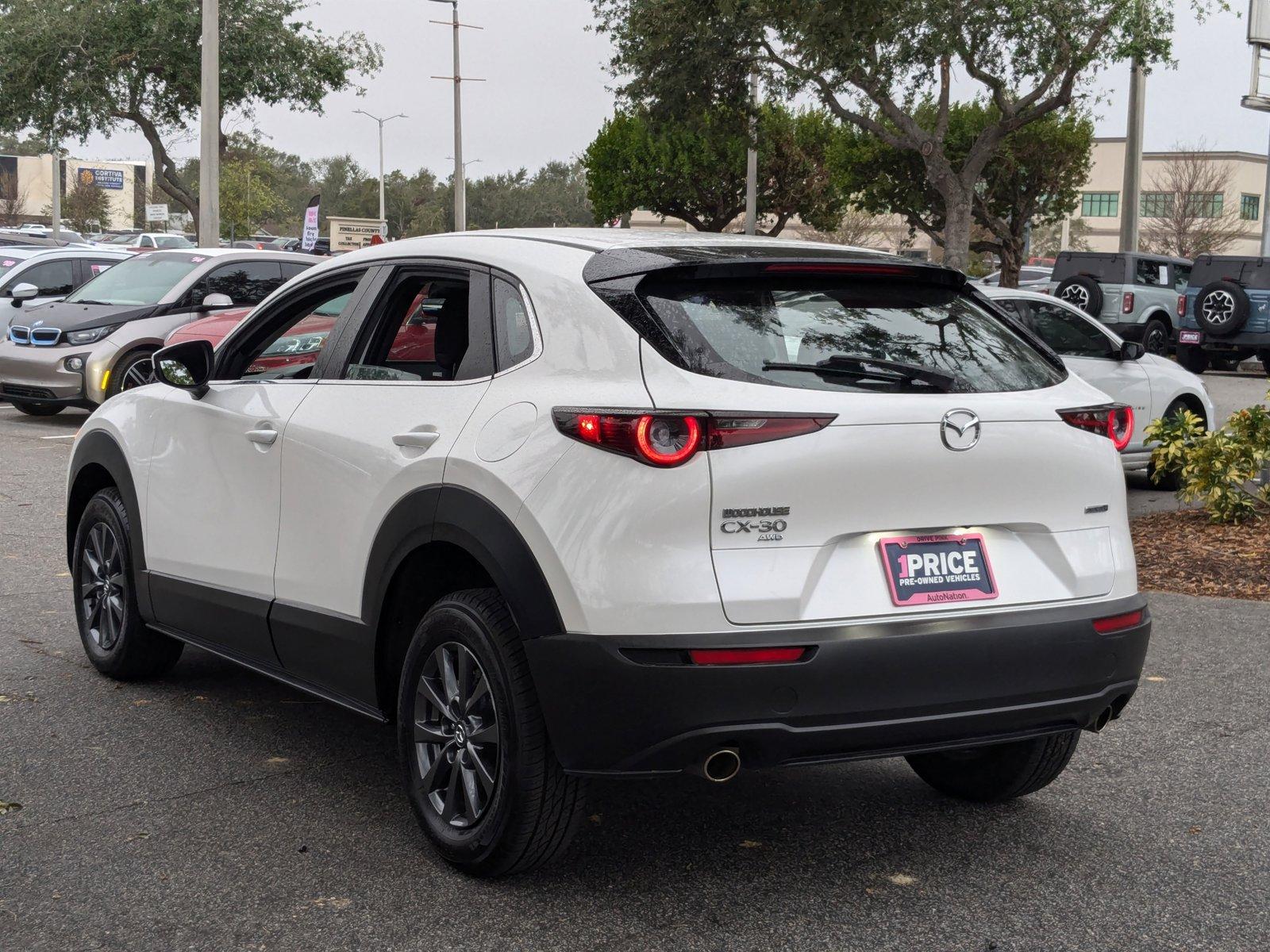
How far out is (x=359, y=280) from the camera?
4.93 meters

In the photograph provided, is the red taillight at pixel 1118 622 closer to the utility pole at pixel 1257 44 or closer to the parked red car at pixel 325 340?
the parked red car at pixel 325 340

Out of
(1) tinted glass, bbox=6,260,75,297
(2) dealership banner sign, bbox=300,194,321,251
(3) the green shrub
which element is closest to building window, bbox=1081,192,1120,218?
(2) dealership banner sign, bbox=300,194,321,251

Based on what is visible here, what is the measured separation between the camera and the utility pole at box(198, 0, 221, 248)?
23.9 metres

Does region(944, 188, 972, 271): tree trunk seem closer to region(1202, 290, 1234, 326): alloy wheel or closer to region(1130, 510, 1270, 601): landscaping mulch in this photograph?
region(1202, 290, 1234, 326): alloy wheel

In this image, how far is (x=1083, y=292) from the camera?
24.9m

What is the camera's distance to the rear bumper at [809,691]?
11.6 feet

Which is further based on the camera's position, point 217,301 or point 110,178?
point 110,178

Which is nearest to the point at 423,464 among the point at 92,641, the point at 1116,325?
the point at 92,641

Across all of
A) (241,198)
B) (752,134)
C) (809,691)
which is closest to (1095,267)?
(752,134)

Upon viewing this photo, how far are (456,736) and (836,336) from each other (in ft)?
4.85

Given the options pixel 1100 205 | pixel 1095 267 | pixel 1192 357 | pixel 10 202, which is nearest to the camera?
pixel 1192 357

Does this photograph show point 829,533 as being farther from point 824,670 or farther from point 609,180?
point 609,180

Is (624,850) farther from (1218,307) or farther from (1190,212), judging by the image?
(1190,212)

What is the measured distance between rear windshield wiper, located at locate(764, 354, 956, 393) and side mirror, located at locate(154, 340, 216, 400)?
8.44ft
